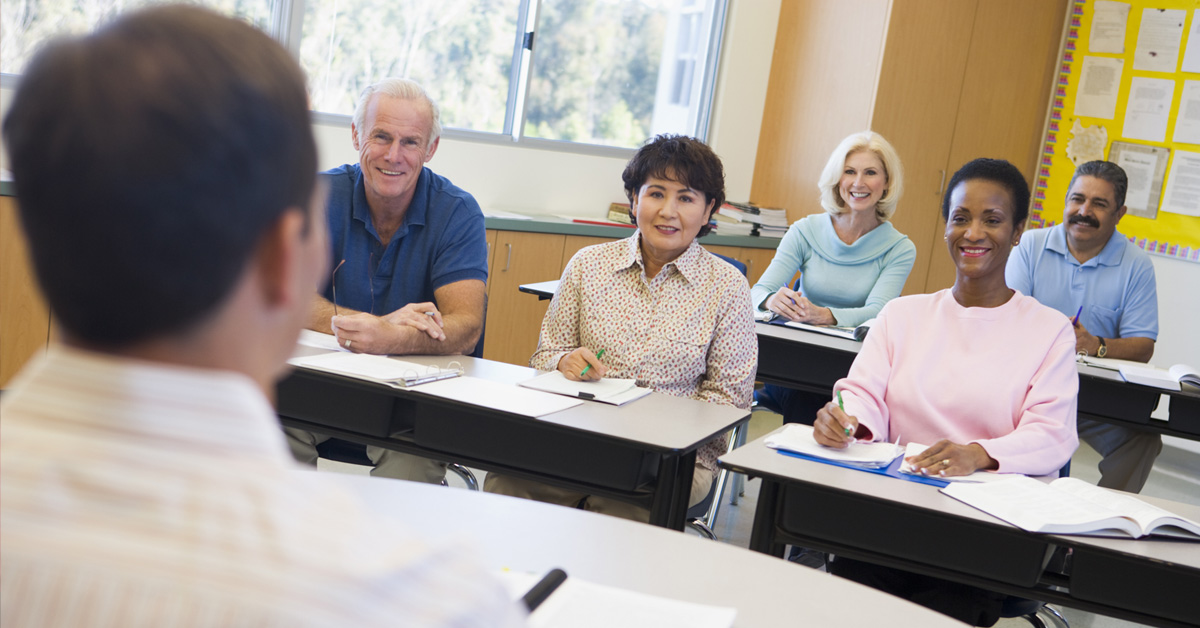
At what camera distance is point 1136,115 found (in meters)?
5.79

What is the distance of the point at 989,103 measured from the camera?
6184mm

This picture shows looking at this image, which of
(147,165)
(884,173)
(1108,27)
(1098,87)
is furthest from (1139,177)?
(147,165)

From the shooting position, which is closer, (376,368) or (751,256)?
(376,368)

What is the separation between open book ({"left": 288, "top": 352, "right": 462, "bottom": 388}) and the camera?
2193 mm

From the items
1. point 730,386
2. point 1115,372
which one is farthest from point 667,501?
point 1115,372

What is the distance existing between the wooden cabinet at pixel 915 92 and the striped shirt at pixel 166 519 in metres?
5.64

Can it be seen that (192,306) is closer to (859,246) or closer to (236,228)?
(236,228)

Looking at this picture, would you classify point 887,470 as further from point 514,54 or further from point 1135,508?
point 514,54

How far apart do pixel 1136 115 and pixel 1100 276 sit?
2392 mm

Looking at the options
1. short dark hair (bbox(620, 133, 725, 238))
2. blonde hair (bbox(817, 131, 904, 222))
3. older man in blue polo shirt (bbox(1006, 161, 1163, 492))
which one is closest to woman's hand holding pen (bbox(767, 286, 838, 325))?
blonde hair (bbox(817, 131, 904, 222))

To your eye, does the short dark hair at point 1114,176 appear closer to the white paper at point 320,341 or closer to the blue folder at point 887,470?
the blue folder at point 887,470

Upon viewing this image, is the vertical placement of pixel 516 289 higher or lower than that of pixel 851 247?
lower

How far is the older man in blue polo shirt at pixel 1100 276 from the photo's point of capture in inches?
148

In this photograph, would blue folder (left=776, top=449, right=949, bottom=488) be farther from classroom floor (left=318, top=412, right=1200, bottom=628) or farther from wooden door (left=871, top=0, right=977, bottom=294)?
wooden door (left=871, top=0, right=977, bottom=294)
